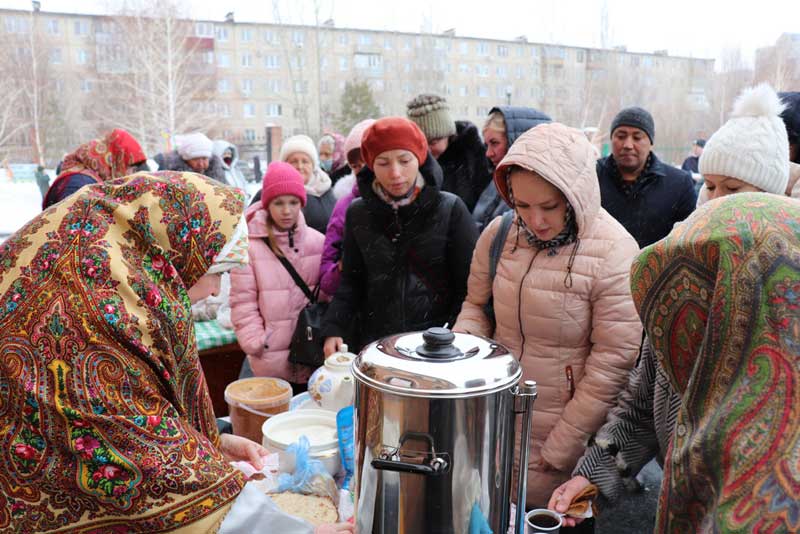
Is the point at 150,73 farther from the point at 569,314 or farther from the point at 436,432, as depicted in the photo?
the point at 436,432

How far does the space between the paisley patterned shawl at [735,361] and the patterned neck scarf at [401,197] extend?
137 cm

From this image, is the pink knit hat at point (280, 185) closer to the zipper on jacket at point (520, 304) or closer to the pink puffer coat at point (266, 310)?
the pink puffer coat at point (266, 310)

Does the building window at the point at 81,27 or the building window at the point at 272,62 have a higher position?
the building window at the point at 81,27

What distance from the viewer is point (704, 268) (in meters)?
0.86

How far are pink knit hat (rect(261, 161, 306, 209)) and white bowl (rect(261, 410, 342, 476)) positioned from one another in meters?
1.44

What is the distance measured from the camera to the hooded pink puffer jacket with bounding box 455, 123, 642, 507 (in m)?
1.55

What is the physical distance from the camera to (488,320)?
6.30ft

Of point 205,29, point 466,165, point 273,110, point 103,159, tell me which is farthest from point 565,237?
point 273,110

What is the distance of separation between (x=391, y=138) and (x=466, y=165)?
43.2 inches

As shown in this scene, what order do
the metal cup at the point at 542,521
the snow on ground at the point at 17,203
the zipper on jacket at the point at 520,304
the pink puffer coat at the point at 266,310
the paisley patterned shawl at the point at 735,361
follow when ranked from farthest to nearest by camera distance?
the snow on ground at the point at 17,203 → the pink puffer coat at the point at 266,310 → the zipper on jacket at the point at 520,304 → the metal cup at the point at 542,521 → the paisley patterned shawl at the point at 735,361

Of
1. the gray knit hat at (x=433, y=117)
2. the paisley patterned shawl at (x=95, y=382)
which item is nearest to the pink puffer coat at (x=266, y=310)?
the gray knit hat at (x=433, y=117)

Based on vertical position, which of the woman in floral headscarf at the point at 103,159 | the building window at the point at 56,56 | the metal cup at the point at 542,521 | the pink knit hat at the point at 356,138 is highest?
the building window at the point at 56,56

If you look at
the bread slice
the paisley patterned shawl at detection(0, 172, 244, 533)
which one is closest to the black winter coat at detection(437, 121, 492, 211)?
the bread slice

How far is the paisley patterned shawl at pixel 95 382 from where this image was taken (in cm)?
99
